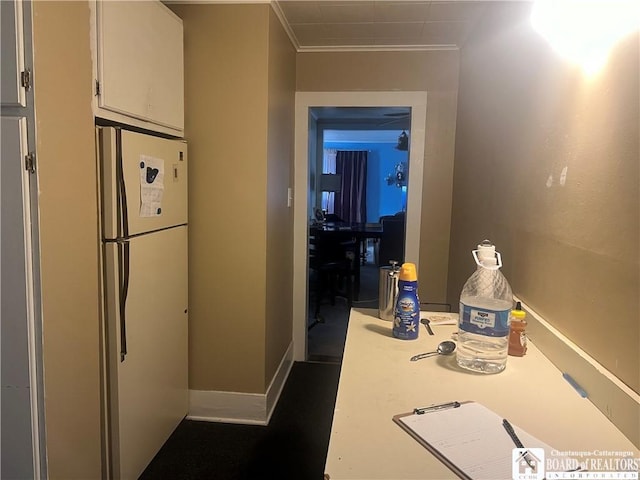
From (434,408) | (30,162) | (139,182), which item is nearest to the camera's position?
(434,408)

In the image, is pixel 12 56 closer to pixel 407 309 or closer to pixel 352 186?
pixel 407 309

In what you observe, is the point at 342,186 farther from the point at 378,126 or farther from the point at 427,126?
the point at 427,126

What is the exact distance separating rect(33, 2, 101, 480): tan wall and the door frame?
5.82ft

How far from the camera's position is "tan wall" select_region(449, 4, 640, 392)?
1048 millimetres

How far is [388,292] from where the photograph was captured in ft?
5.82

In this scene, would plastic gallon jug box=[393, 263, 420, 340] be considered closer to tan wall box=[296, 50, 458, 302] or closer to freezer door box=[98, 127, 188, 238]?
freezer door box=[98, 127, 188, 238]

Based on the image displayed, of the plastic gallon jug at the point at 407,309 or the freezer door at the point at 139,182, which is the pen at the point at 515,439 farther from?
the freezer door at the point at 139,182

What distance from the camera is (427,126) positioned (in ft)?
10.7

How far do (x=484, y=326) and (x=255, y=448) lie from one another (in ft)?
5.29

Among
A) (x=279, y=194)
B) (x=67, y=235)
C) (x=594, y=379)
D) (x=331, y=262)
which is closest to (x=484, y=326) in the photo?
(x=594, y=379)

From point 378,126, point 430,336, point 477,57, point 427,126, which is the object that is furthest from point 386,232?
point 430,336

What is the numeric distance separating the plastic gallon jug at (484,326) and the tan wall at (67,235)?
1283mm

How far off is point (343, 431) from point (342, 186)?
9.05m

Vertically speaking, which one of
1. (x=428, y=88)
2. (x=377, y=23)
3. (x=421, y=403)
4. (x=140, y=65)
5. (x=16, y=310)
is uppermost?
(x=377, y=23)
